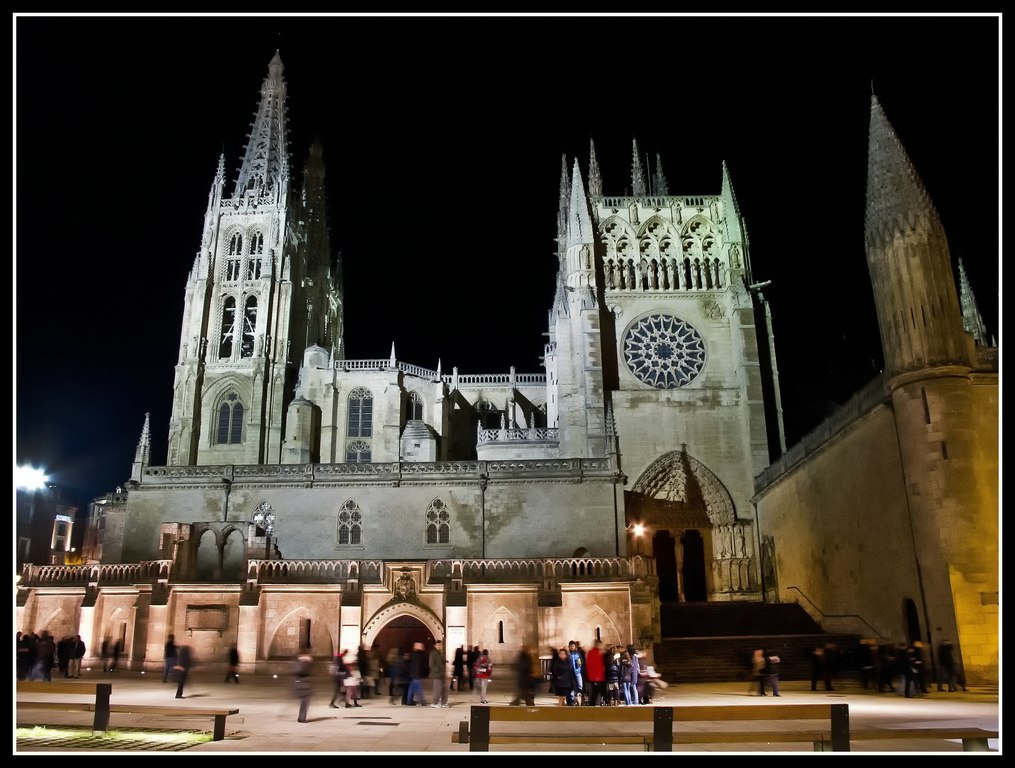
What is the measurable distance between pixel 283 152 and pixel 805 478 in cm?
4664

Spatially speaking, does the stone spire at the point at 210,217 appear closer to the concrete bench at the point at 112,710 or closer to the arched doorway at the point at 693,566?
the arched doorway at the point at 693,566

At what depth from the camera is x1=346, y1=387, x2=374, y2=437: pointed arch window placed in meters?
48.9

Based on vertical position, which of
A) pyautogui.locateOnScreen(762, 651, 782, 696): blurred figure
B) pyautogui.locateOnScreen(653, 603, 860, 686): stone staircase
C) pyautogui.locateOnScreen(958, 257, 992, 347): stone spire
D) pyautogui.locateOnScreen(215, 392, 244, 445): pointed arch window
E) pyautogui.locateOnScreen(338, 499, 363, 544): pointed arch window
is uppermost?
pyautogui.locateOnScreen(958, 257, 992, 347): stone spire

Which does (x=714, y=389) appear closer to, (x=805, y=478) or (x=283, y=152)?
(x=805, y=478)

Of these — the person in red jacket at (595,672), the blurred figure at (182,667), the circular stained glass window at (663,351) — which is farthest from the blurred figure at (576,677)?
the circular stained glass window at (663,351)

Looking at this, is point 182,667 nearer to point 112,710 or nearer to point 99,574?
point 112,710

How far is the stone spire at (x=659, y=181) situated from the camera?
4881 cm

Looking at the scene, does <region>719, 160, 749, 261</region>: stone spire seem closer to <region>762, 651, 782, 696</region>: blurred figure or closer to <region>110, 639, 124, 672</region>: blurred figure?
<region>762, 651, 782, 696</region>: blurred figure

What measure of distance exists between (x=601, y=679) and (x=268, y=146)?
5459cm

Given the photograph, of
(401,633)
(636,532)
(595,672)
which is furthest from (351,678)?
(636,532)

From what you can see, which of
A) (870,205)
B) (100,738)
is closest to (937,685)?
(870,205)

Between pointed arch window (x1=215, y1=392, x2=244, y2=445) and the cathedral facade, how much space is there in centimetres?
13

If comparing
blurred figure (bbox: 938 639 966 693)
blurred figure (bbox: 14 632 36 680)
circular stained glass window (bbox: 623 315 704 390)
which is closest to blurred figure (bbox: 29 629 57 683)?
blurred figure (bbox: 14 632 36 680)

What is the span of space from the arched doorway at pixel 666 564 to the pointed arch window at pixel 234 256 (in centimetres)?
3337
